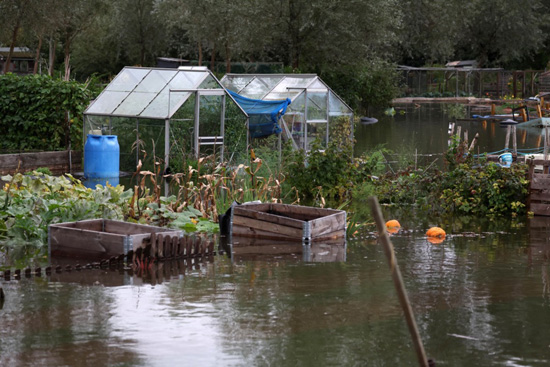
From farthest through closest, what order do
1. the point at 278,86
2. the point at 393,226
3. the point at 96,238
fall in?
the point at 278,86 → the point at 393,226 → the point at 96,238

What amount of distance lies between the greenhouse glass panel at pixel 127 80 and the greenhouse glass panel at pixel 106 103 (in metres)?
0.20

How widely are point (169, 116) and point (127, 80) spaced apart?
2.77 m

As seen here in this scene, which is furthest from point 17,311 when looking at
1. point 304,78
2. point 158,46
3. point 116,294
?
point 158,46

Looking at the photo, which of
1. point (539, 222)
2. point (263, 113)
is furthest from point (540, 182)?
point (263, 113)

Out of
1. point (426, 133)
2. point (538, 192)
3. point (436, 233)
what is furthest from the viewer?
point (426, 133)

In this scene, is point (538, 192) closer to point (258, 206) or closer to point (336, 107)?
point (258, 206)

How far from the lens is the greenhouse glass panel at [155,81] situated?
923 inches

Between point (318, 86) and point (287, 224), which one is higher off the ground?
point (318, 86)

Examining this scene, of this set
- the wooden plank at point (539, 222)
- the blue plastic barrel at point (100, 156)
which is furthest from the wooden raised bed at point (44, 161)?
the wooden plank at point (539, 222)

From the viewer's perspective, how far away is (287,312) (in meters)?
9.83

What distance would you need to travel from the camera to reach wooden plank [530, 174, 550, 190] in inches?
674

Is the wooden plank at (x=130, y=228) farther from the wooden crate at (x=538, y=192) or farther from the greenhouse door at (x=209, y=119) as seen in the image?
the greenhouse door at (x=209, y=119)

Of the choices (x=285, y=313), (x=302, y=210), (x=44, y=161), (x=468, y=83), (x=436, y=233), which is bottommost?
(x=285, y=313)

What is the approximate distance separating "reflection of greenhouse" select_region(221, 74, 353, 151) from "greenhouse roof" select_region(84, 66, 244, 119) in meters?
1.95
